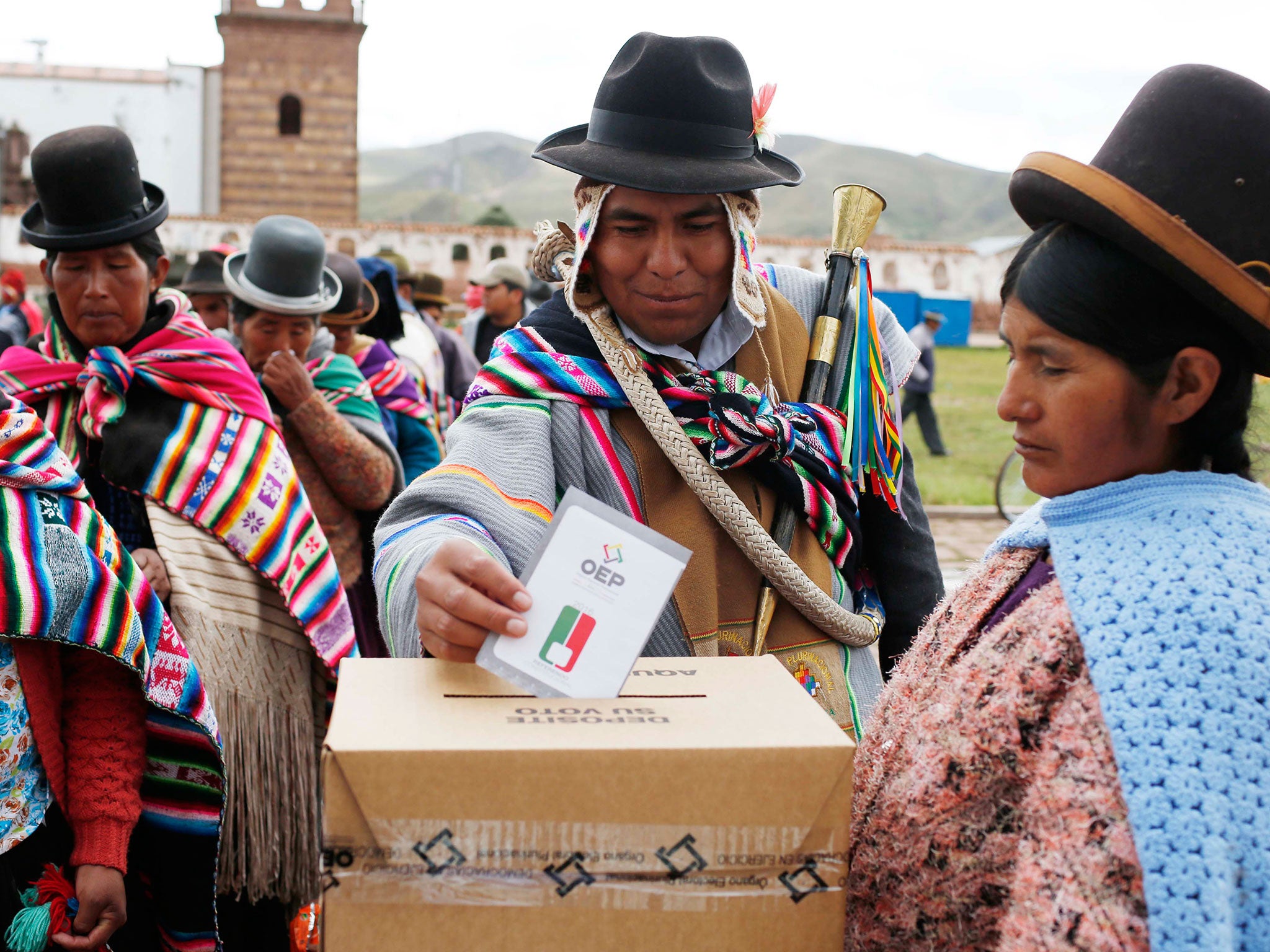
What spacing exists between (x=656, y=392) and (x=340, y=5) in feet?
128

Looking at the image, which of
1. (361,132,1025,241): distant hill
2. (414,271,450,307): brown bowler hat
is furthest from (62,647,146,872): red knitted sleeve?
(361,132,1025,241): distant hill

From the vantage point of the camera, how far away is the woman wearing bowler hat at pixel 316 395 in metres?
3.74

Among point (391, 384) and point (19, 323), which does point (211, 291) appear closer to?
point (391, 384)

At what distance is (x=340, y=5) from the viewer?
119 feet

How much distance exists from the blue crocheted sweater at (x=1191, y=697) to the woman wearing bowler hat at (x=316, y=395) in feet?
9.54

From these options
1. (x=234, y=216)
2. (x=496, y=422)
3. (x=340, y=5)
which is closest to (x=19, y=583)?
(x=496, y=422)

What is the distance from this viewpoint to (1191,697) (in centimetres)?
111

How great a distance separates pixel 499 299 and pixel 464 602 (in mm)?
7436

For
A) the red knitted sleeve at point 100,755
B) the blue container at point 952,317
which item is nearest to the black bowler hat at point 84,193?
the red knitted sleeve at point 100,755

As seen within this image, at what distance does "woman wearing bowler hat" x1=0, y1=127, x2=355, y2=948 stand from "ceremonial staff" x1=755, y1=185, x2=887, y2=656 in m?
1.65

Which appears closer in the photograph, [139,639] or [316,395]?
[139,639]

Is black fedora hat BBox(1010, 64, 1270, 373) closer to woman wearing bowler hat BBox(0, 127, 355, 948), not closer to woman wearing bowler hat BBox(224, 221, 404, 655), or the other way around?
woman wearing bowler hat BBox(0, 127, 355, 948)

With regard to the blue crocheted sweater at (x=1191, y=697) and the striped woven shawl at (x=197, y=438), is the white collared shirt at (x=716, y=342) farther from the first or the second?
the striped woven shawl at (x=197, y=438)

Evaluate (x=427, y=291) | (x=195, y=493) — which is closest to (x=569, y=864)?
(x=195, y=493)
